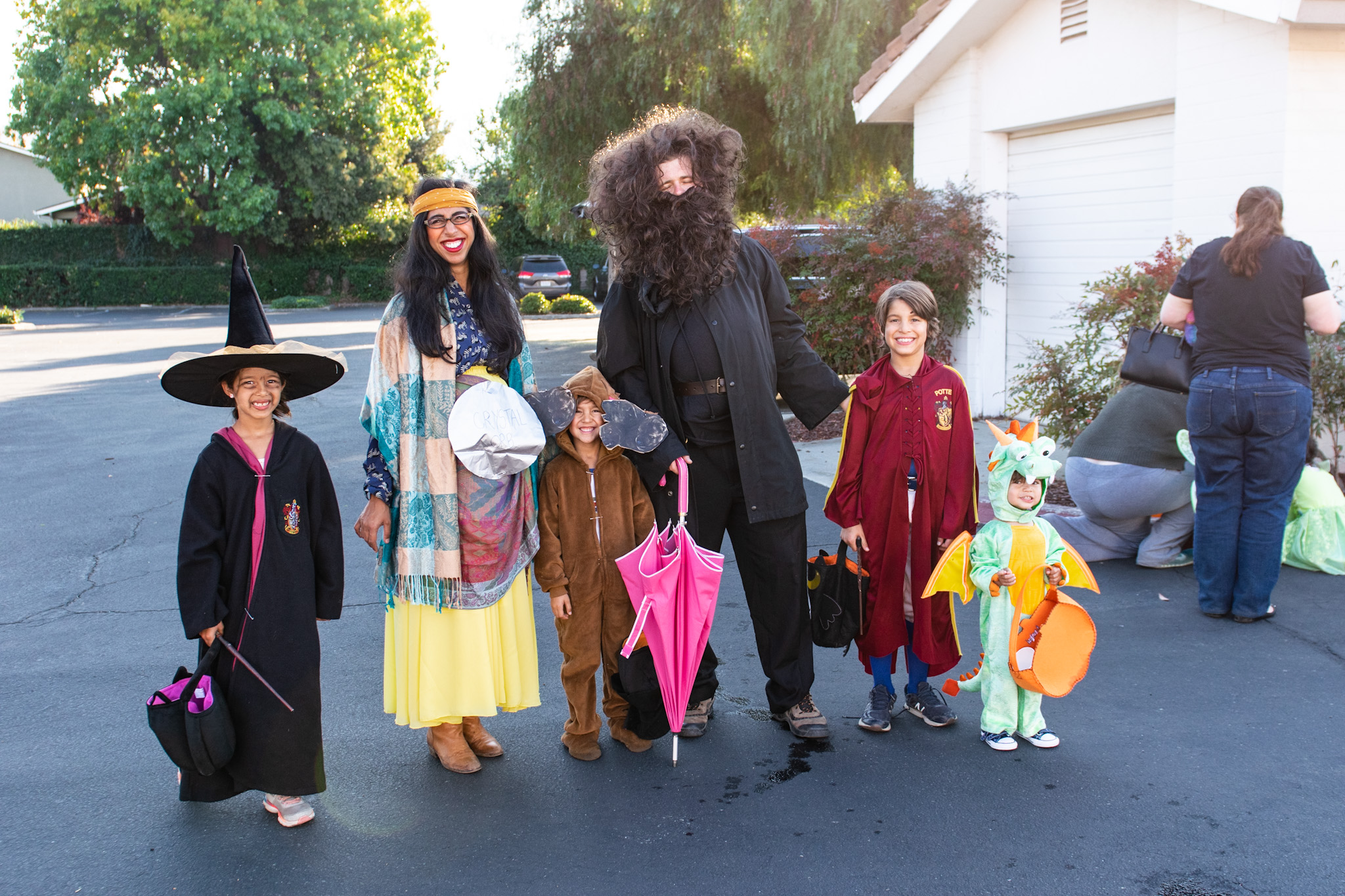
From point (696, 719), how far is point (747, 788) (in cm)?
47

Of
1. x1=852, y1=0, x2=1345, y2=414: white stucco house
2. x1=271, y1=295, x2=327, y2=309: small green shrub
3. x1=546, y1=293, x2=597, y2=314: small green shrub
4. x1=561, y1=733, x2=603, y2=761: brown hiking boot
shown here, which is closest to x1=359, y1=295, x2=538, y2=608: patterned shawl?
x1=561, y1=733, x2=603, y2=761: brown hiking boot

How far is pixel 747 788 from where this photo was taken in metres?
3.51

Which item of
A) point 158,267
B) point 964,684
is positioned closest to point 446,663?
point 964,684

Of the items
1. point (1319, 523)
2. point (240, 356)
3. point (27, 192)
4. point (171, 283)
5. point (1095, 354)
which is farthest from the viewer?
point (27, 192)

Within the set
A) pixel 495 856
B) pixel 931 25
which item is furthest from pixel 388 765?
pixel 931 25

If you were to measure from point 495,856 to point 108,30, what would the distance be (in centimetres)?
3780

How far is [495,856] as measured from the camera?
3133 mm

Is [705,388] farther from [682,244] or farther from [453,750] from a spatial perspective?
[453,750]

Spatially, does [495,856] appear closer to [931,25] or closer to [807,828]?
[807,828]

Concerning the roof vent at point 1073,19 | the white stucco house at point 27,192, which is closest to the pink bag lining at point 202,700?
the roof vent at point 1073,19

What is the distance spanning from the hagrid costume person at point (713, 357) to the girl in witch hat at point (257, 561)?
1085 mm

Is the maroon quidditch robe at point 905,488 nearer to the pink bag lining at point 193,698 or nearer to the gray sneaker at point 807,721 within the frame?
the gray sneaker at point 807,721

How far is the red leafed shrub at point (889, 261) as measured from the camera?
31.2 ft

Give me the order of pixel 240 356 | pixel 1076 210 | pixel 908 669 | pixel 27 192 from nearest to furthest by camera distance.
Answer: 1. pixel 240 356
2. pixel 908 669
3. pixel 1076 210
4. pixel 27 192
